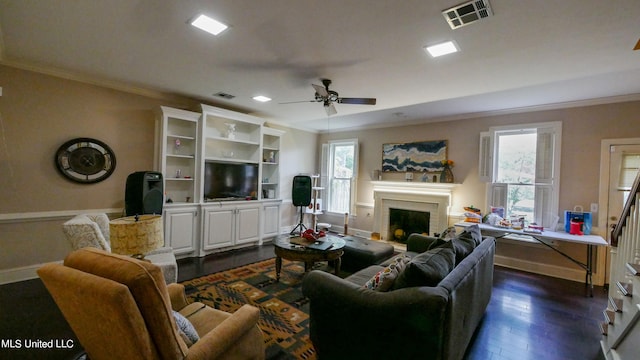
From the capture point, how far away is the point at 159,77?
350 cm

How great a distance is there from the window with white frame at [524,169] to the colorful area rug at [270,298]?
3.56 meters

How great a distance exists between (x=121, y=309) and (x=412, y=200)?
5.04 metres

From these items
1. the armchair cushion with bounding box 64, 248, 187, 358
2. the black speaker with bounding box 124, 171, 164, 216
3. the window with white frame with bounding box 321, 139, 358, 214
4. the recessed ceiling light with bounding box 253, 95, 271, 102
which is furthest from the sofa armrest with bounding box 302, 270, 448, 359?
the window with white frame with bounding box 321, 139, 358, 214

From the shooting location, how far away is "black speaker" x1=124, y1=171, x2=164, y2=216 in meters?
3.42

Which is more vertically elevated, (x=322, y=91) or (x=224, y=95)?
(x=224, y=95)

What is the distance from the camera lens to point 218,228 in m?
4.55

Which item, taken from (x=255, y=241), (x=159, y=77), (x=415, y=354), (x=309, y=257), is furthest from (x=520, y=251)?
(x=159, y=77)

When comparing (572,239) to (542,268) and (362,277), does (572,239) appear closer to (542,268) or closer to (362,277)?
(542,268)

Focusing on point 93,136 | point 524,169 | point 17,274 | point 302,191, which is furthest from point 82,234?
point 524,169

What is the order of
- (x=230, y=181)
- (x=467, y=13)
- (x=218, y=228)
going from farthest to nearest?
(x=230, y=181)
(x=218, y=228)
(x=467, y=13)

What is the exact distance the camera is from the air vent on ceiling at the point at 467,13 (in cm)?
185

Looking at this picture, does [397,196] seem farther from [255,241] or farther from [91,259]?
[91,259]

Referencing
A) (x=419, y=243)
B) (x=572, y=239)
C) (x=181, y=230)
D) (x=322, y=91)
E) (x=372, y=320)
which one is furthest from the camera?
(x=181, y=230)

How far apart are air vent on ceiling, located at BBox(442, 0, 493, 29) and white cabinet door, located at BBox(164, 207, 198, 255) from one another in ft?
13.7
